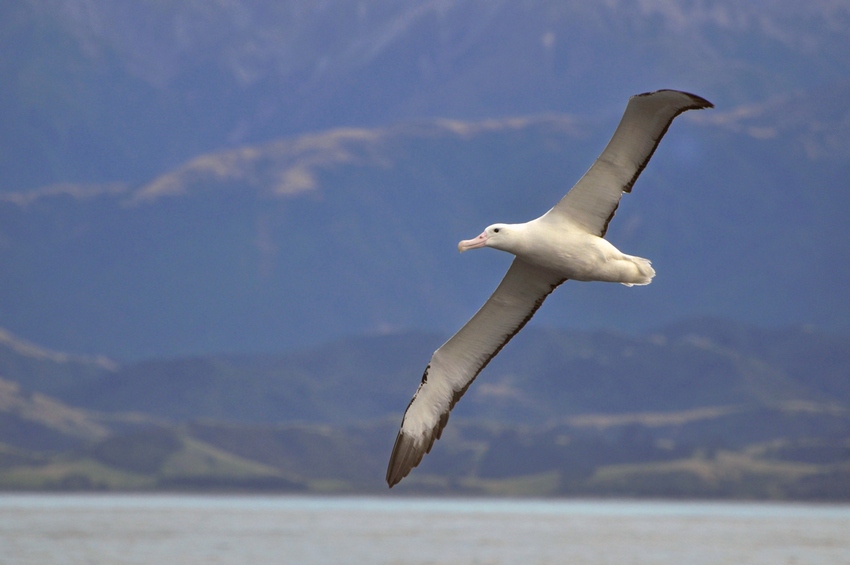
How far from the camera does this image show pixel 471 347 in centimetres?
2775

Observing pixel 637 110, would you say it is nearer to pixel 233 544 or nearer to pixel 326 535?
pixel 233 544

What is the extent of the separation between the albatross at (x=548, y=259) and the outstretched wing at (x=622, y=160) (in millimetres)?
17

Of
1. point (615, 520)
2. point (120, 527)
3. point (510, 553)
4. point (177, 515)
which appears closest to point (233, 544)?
point (510, 553)

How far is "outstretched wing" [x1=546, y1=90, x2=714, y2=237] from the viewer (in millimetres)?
23531

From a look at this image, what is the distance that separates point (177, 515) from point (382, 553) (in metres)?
62.0

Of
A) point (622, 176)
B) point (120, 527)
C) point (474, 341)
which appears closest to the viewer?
point (622, 176)

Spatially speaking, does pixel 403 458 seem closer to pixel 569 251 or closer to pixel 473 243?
pixel 473 243

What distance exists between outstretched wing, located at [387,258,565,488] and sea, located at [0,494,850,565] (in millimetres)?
49763

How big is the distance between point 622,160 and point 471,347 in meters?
5.13

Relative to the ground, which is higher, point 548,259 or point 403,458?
point 548,259

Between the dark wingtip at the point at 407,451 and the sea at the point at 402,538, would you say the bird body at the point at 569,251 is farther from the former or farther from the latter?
the sea at the point at 402,538

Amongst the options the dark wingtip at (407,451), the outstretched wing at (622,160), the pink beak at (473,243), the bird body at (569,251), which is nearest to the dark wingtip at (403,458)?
the dark wingtip at (407,451)

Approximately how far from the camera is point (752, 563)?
255 feet

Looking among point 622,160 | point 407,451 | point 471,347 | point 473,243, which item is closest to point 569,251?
point 622,160
